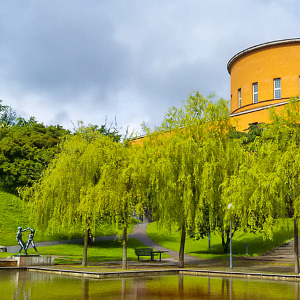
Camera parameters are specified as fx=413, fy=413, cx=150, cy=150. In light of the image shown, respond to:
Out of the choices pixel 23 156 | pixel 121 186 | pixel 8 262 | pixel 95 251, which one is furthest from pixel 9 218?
pixel 121 186

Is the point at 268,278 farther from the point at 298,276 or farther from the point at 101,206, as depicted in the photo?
the point at 101,206

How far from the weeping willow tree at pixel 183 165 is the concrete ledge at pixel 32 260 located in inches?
255

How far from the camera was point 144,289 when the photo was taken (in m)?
13.6

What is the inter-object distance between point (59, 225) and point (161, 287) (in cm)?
929

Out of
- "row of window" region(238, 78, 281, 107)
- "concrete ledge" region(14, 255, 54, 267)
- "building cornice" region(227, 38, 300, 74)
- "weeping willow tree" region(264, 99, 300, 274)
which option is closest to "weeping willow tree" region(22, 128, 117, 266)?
"concrete ledge" region(14, 255, 54, 267)

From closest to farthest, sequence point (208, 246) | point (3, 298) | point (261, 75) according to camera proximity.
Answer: point (3, 298) → point (208, 246) → point (261, 75)

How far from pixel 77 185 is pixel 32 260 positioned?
4.80 metres

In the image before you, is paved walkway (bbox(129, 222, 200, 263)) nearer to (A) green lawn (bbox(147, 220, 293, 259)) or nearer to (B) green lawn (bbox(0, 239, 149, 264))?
(A) green lawn (bbox(147, 220, 293, 259))

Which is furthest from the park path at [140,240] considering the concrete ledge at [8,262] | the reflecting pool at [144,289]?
the reflecting pool at [144,289]

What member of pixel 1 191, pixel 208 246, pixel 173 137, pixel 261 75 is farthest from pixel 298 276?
pixel 1 191

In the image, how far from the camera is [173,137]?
21750 millimetres

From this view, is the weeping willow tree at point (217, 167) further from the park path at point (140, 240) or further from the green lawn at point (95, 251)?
the green lawn at point (95, 251)

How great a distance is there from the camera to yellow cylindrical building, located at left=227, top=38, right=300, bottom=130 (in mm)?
43188

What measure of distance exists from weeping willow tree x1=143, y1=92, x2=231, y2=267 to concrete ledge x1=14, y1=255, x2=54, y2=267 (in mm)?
6486
